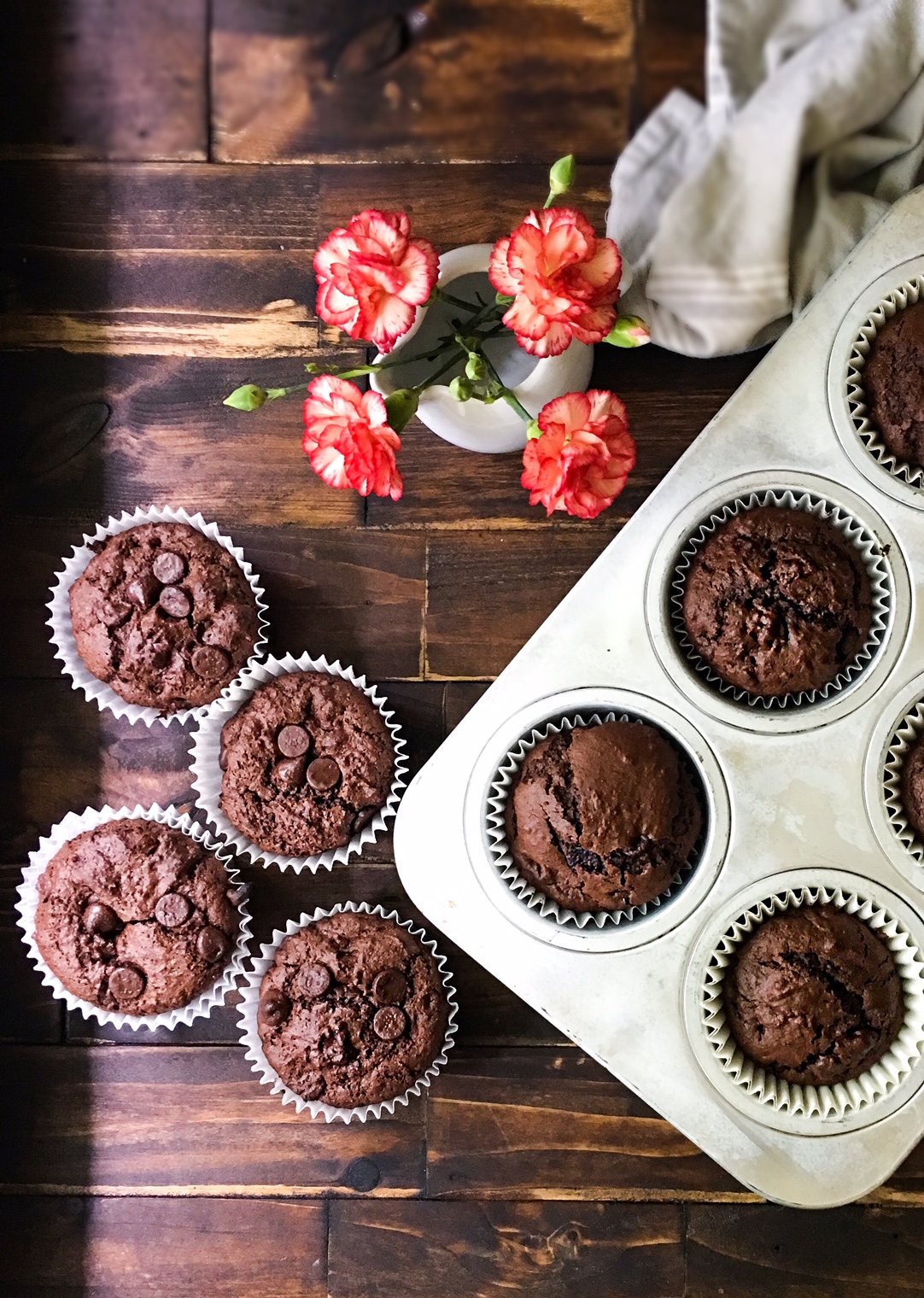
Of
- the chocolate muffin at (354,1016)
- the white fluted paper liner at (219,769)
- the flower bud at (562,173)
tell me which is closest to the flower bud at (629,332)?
the flower bud at (562,173)

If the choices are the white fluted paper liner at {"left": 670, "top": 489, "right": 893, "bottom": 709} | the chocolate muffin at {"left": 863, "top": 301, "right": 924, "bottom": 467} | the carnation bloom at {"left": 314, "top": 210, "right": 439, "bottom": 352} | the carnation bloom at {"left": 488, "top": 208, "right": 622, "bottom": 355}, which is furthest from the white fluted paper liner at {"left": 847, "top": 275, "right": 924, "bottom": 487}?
the carnation bloom at {"left": 314, "top": 210, "right": 439, "bottom": 352}

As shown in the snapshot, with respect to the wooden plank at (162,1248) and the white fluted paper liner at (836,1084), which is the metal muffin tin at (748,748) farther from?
the wooden plank at (162,1248)

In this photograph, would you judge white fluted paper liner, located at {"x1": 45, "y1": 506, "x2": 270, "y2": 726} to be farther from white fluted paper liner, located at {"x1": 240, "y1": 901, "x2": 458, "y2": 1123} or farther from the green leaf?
the green leaf

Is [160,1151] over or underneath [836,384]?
underneath

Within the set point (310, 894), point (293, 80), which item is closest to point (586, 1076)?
point (310, 894)

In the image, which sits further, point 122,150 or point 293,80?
point 122,150

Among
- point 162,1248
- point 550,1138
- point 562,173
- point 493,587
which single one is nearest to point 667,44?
point 562,173

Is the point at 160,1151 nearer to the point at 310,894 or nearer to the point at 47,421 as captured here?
the point at 310,894

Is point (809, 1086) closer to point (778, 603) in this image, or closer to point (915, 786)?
point (915, 786)
